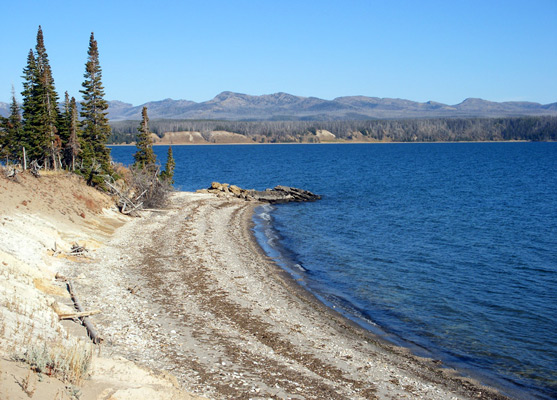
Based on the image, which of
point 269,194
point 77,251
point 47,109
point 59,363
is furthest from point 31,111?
point 59,363

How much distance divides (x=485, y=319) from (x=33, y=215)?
982 inches

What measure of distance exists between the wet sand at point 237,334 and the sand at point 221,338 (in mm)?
45

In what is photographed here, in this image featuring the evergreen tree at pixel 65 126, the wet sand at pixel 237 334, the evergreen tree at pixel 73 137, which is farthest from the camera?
the evergreen tree at pixel 65 126

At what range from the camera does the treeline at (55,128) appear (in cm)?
4206

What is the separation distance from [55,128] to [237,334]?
34365 millimetres

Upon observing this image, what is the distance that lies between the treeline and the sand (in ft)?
50.0

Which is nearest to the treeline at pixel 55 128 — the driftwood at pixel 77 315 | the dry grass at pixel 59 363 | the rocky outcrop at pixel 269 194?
the rocky outcrop at pixel 269 194

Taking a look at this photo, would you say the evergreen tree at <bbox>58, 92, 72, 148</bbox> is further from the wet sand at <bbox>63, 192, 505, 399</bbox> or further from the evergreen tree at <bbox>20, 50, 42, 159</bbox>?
the wet sand at <bbox>63, 192, 505, 399</bbox>

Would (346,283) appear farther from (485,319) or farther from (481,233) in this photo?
(481,233)

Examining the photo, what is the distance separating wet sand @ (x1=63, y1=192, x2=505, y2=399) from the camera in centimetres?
1420

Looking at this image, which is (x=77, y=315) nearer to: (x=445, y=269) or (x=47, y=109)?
(x=445, y=269)

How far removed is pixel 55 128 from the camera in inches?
1732

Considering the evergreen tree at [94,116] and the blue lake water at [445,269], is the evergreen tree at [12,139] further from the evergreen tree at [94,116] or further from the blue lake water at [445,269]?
the blue lake water at [445,269]

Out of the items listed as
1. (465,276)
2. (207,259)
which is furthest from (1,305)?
(465,276)
